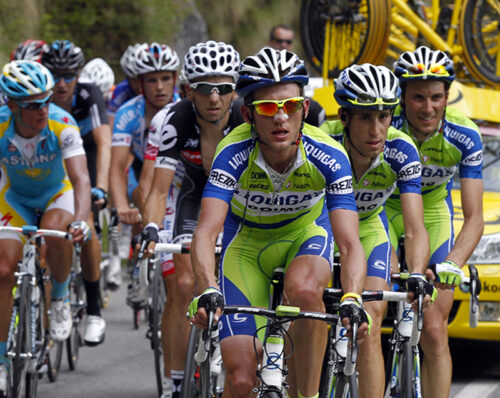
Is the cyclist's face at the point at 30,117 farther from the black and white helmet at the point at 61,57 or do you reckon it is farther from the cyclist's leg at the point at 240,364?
the cyclist's leg at the point at 240,364

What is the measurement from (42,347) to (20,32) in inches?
401

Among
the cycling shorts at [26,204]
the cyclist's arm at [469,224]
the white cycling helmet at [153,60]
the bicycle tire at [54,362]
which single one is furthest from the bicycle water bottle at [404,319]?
the white cycling helmet at [153,60]

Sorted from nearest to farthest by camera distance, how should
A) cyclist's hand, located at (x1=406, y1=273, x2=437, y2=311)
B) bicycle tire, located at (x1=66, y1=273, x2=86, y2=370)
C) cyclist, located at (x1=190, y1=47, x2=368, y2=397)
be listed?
cyclist, located at (x1=190, y1=47, x2=368, y2=397) < cyclist's hand, located at (x1=406, y1=273, x2=437, y2=311) < bicycle tire, located at (x1=66, y1=273, x2=86, y2=370)

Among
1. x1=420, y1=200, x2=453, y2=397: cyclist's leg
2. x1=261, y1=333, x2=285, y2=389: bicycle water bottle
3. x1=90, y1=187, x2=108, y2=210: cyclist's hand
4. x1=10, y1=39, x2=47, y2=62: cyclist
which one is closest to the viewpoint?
x1=261, y1=333, x2=285, y2=389: bicycle water bottle

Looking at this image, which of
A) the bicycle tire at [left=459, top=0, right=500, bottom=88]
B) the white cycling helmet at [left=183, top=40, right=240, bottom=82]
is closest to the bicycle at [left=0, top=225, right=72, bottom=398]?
the white cycling helmet at [left=183, top=40, right=240, bottom=82]

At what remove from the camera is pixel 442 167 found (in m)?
7.06

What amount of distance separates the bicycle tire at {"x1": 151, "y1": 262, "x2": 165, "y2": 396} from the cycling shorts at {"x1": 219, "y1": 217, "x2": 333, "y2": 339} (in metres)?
2.31

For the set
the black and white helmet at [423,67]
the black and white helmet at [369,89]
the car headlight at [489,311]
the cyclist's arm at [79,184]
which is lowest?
the car headlight at [489,311]

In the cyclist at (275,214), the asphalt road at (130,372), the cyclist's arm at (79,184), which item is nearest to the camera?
the cyclist at (275,214)

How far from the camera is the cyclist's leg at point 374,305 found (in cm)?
596

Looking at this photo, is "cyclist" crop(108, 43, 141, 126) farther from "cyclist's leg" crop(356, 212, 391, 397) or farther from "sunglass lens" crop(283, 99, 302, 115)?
"sunglass lens" crop(283, 99, 302, 115)

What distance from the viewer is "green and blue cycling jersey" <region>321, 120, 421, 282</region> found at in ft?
20.8

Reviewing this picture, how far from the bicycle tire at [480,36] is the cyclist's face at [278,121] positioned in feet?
19.3

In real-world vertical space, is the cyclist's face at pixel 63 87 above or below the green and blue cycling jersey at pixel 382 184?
above
